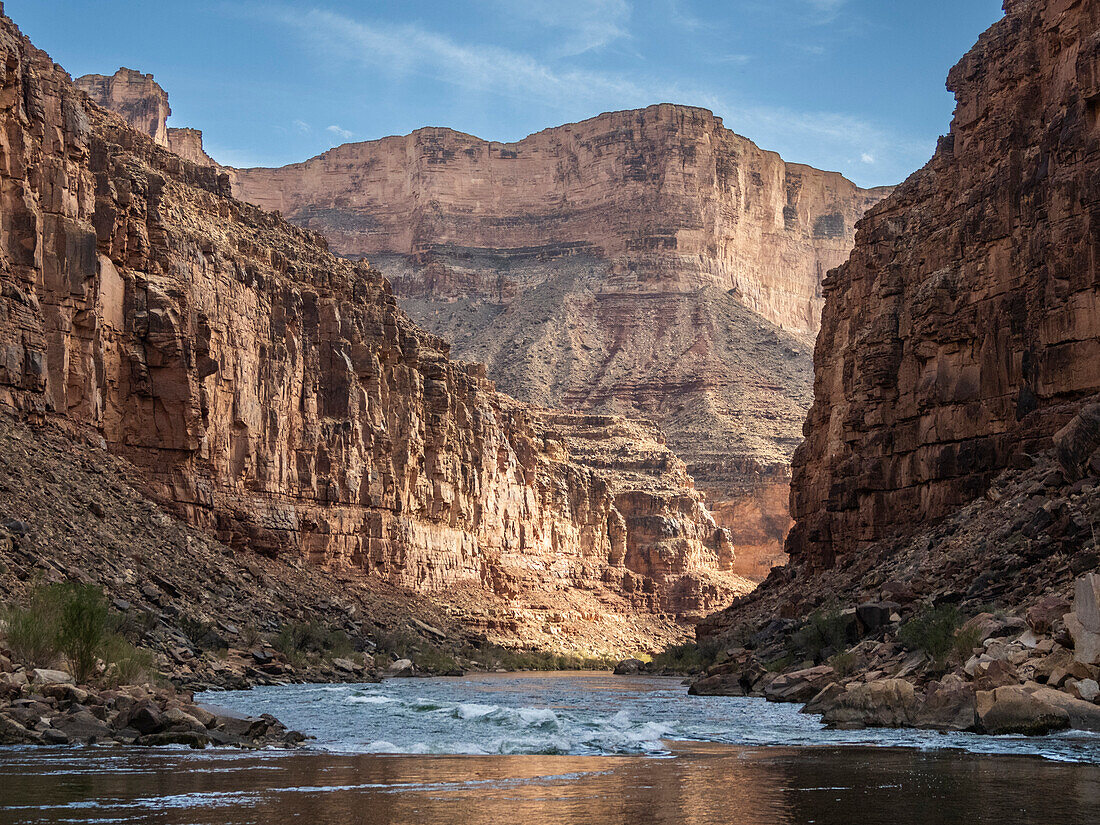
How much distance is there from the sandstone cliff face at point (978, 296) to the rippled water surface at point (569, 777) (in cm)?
1635

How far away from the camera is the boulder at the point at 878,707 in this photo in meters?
24.6

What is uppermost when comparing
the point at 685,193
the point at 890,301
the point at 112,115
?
the point at 685,193

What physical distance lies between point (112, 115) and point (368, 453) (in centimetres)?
2187

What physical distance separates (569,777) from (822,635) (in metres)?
23.6

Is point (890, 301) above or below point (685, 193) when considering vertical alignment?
below

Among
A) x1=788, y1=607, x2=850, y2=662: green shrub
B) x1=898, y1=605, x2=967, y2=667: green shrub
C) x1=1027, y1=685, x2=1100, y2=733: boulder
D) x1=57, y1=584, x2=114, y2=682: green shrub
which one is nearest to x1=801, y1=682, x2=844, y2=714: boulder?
x1=898, y1=605, x2=967, y2=667: green shrub

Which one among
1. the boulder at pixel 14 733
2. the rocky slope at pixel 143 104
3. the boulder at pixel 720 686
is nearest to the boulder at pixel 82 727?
the boulder at pixel 14 733

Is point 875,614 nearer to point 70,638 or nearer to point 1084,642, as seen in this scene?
point 1084,642

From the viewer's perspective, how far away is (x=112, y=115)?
65312 millimetres

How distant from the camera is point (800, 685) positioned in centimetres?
3350

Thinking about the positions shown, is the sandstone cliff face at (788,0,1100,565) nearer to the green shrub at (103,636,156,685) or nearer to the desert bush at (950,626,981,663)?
the desert bush at (950,626,981,663)

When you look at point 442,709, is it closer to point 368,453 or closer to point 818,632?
point 818,632

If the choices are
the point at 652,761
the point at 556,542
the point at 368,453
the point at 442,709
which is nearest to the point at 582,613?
the point at 556,542

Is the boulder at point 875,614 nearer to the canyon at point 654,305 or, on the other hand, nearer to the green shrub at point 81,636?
the green shrub at point 81,636
